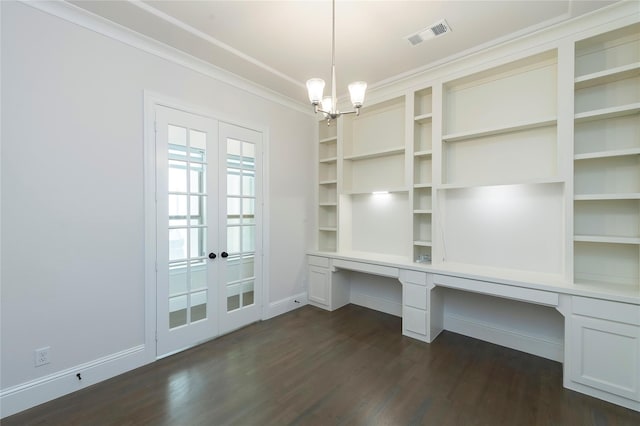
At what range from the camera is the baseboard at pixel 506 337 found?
279 cm

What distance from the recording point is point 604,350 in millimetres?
2176

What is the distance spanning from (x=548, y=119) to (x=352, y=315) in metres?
3.25

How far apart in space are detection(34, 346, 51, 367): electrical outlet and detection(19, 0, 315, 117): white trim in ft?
8.75

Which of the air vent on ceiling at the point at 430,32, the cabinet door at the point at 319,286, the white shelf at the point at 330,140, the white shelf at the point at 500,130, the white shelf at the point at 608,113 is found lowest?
the cabinet door at the point at 319,286

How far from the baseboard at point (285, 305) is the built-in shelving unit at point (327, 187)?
850 millimetres

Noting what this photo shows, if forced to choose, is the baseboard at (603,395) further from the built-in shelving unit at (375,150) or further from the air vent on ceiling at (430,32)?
the air vent on ceiling at (430,32)

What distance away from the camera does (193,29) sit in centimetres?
257

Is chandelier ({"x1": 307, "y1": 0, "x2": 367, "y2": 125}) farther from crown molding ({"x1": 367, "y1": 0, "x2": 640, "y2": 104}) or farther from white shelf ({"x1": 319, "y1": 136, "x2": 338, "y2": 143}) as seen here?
white shelf ({"x1": 319, "y1": 136, "x2": 338, "y2": 143})

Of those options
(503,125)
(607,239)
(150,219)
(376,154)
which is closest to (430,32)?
(503,125)

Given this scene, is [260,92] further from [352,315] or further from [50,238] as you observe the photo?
[352,315]

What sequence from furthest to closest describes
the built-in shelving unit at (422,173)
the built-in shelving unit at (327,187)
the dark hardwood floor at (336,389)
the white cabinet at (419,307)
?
the built-in shelving unit at (327,187) < the built-in shelving unit at (422,173) < the white cabinet at (419,307) < the dark hardwood floor at (336,389)

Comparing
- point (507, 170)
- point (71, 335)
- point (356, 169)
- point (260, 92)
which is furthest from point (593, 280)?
point (71, 335)

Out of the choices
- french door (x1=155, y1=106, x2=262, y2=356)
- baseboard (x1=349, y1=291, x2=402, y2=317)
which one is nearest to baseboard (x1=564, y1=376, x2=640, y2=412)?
baseboard (x1=349, y1=291, x2=402, y2=317)

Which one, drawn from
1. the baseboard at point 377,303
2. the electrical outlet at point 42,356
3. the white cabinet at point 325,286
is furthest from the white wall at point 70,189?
the baseboard at point 377,303
